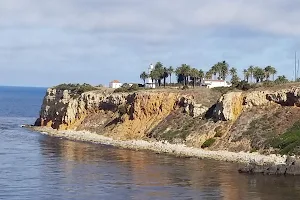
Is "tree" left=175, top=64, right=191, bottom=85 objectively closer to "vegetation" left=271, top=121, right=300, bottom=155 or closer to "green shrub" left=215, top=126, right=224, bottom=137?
"green shrub" left=215, top=126, right=224, bottom=137

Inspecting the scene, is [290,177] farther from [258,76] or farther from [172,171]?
[258,76]

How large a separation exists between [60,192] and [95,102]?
67240 mm

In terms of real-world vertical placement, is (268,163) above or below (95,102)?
below

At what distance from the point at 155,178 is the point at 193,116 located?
3760 centimetres

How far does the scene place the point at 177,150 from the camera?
264ft

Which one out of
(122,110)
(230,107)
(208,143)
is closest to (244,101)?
(230,107)

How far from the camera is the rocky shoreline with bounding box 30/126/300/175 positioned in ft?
201

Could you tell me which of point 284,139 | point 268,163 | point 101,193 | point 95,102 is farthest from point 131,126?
point 101,193

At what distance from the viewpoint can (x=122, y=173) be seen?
59.8 m

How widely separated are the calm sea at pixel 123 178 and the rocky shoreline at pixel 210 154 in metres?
2.15

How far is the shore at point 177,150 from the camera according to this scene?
6906 centimetres

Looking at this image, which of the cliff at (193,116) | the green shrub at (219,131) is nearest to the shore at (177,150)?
the cliff at (193,116)

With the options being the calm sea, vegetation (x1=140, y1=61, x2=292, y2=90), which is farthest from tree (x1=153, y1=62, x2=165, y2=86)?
the calm sea

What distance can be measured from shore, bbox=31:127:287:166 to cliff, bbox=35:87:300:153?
231 cm
